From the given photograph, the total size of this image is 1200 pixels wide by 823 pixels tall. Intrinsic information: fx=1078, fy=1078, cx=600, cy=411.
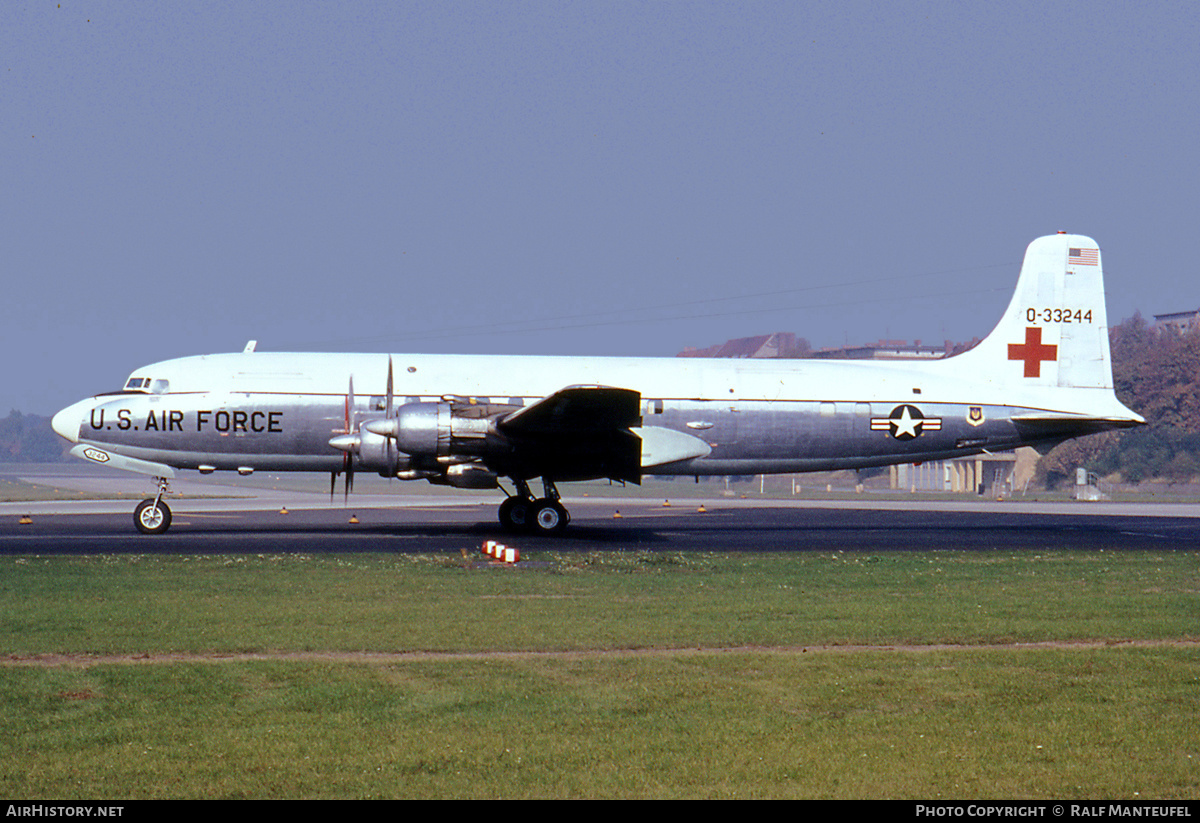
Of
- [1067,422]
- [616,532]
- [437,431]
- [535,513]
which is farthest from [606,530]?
[1067,422]

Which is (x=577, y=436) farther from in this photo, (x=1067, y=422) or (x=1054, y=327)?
(x=1054, y=327)

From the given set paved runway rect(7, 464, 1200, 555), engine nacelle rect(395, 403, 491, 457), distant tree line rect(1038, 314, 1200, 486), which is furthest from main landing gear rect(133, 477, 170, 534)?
distant tree line rect(1038, 314, 1200, 486)

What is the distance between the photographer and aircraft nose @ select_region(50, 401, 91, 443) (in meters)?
28.0

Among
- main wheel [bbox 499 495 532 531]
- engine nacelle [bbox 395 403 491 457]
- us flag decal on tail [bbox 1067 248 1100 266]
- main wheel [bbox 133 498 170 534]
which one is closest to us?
engine nacelle [bbox 395 403 491 457]

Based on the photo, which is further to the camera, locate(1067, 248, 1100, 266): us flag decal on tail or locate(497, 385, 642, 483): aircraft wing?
locate(1067, 248, 1100, 266): us flag decal on tail

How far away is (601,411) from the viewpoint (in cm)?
2531

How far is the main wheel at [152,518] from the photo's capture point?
27.2m

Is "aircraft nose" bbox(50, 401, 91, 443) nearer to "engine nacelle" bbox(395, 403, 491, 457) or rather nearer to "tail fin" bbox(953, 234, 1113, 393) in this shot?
"engine nacelle" bbox(395, 403, 491, 457)

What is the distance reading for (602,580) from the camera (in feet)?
60.6

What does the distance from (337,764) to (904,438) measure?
2522 centimetres

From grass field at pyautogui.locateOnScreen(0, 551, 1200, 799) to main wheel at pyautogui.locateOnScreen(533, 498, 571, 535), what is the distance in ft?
30.4

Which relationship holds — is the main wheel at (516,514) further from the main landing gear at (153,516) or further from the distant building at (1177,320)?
the distant building at (1177,320)

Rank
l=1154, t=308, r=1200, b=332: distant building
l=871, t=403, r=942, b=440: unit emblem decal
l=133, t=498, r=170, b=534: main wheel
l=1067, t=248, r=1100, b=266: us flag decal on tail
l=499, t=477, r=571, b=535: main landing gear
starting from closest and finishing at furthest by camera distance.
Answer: l=133, t=498, r=170, b=534: main wheel → l=499, t=477, r=571, b=535: main landing gear → l=871, t=403, r=942, b=440: unit emblem decal → l=1067, t=248, r=1100, b=266: us flag decal on tail → l=1154, t=308, r=1200, b=332: distant building

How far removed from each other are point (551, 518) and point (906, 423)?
34.6 feet
